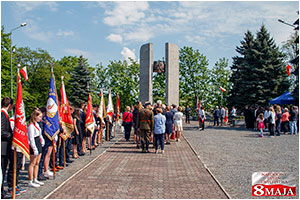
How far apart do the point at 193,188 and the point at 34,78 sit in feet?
165

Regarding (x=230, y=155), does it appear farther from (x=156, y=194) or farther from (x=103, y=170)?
(x=156, y=194)

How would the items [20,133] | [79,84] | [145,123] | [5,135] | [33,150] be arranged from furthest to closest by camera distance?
[79,84], [145,123], [33,150], [20,133], [5,135]

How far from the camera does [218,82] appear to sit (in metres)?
56.1

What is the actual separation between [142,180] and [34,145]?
8.89 ft

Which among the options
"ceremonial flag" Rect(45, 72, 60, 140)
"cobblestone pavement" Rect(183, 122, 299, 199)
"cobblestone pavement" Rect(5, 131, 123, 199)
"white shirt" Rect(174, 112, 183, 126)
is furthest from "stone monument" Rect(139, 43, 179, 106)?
"ceremonial flag" Rect(45, 72, 60, 140)

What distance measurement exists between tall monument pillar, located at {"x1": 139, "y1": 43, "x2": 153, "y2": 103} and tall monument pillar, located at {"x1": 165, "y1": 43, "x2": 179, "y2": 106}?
5.81 feet

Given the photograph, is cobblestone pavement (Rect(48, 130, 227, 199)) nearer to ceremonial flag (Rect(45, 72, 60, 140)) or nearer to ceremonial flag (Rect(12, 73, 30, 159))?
ceremonial flag (Rect(12, 73, 30, 159))

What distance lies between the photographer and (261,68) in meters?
30.7

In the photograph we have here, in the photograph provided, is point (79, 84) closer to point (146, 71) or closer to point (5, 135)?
point (146, 71)

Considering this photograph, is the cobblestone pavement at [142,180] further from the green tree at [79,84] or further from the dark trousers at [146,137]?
the green tree at [79,84]

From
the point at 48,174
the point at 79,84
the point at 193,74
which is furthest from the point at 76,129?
the point at 193,74

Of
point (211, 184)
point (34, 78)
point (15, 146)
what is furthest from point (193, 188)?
point (34, 78)

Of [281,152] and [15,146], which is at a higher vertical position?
[15,146]

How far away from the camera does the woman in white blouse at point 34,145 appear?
6.77 meters
